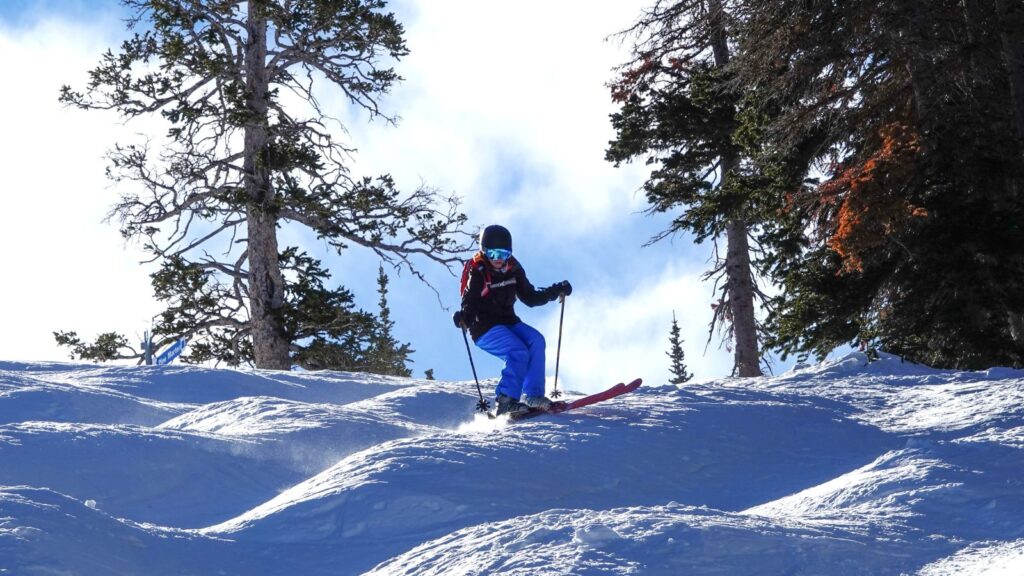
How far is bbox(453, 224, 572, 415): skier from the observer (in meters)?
9.11

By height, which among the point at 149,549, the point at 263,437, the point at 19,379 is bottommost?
the point at 149,549

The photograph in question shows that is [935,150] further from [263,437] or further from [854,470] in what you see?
[263,437]

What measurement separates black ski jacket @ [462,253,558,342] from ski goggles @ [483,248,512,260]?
85 mm

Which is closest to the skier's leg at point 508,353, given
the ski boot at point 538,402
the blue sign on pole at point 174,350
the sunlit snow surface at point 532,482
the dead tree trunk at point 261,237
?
the ski boot at point 538,402

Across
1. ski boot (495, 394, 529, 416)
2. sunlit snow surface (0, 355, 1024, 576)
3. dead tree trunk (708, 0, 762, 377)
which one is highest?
dead tree trunk (708, 0, 762, 377)

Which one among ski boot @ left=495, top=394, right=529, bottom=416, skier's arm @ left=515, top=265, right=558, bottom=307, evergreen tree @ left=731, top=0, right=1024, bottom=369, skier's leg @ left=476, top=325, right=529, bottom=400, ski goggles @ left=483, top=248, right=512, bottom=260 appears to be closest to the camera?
ski boot @ left=495, top=394, right=529, bottom=416

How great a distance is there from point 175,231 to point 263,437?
16134mm

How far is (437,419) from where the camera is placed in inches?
386

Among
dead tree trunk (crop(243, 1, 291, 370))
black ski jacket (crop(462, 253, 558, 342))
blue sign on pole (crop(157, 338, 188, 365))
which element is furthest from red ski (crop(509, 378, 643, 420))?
dead tree trunk (crop(243, 1, 291, 370))

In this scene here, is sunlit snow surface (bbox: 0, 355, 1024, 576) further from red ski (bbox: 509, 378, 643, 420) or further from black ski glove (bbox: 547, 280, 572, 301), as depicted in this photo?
black ski glove (bbox: 547, 280, 572, 301)

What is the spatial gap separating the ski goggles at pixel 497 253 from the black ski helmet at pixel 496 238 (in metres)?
0.03

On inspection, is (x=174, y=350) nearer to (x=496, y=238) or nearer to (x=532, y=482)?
(x=496, y=238)

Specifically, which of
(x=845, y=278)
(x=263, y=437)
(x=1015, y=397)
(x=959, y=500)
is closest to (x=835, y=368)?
(x=1015, y=397)

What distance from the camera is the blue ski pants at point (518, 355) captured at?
29.8ft
